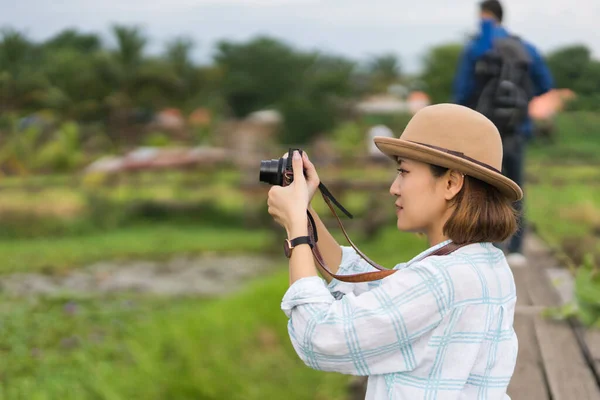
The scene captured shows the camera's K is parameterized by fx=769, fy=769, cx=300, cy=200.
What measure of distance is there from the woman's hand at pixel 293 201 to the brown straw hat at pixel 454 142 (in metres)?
0.17

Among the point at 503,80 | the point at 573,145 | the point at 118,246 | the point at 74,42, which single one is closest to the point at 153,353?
the point at 503,80

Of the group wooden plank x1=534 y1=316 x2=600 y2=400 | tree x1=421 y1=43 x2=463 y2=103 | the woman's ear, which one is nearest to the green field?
wooden plank x1=534 y1=316 x2=600 y2=400

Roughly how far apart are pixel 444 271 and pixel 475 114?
0.99 feet

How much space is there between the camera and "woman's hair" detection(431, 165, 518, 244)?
141 centimetres

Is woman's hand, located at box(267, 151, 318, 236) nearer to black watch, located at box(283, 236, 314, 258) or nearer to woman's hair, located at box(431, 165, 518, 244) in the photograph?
black watch, located at box(283, 236, 314, 258)

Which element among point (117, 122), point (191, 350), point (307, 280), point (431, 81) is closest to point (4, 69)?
point (191, 350)

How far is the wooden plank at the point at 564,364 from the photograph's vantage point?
229 centimetres

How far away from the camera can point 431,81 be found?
32.2 meters

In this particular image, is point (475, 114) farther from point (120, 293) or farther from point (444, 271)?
point (120, 293)

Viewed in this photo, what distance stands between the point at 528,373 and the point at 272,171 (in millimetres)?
1386

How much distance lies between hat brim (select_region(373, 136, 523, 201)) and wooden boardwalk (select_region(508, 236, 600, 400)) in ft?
3.35

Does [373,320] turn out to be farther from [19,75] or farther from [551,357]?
[19,75]

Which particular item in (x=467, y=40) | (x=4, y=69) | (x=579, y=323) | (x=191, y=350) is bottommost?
(x=191, y=350)

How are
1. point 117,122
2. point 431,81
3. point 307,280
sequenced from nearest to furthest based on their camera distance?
point 307,280, point 117,122, point 431,81
